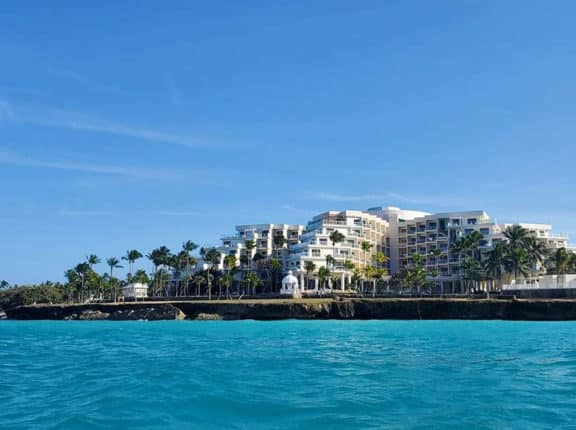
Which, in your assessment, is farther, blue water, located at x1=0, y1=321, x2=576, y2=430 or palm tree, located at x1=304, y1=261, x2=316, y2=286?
palm tree, located at x1=304, y1=261, x2=316, y2=286

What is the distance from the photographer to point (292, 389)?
21016mm

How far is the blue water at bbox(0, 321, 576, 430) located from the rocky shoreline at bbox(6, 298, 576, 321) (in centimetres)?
5483

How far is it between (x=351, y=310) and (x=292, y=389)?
73949 millimetres

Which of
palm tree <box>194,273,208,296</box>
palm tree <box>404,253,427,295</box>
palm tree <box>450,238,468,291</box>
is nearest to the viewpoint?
palm tree <box>404,253,427,295</box>

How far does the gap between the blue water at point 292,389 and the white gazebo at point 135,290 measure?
112527 mm

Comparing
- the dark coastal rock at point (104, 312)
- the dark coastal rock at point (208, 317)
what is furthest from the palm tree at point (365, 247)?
the dark coastal rock at point (104, 312)

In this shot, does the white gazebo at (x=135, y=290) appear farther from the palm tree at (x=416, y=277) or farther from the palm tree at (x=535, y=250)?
the palm tree at (x=535, y=250)

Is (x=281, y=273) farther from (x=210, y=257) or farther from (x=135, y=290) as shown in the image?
(x=135, y=290)

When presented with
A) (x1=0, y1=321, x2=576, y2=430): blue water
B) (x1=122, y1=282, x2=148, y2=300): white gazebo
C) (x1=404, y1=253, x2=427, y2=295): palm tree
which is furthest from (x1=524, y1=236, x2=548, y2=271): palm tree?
(x1=122, y1=282, x2=148, y2=300): white gazebo

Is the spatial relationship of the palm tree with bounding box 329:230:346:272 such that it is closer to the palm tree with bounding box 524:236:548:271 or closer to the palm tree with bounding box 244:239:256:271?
the palm tree with bounding box 244:239:256:271

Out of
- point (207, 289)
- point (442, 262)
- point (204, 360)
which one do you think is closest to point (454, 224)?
point (442, 262)

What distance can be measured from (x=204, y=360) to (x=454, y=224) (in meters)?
109

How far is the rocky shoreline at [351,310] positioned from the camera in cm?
8612

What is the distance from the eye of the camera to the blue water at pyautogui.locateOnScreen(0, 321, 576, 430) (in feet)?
52.7
